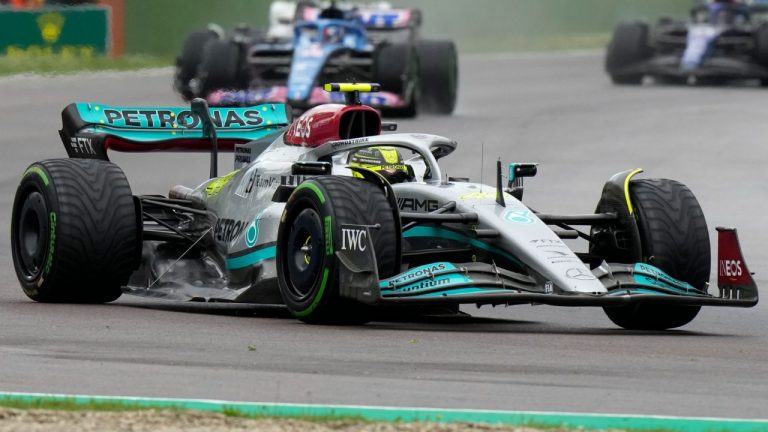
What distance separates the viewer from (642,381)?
27.5 feet

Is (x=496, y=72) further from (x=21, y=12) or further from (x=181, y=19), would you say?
(x=21, y=12)

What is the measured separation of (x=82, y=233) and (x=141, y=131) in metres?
2.01

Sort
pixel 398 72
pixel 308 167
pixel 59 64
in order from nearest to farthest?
pixel 308 167 < pixel 398 72 < pixel 59 64

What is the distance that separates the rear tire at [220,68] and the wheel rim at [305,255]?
1726cm

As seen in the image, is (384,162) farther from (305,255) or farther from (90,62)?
(90,62)

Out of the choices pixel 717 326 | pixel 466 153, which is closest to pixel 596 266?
pixel 717 326

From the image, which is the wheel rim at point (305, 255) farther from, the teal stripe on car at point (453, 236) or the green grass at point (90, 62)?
the green grass at point (90, 62)

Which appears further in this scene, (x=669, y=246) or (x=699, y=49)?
(x=699, y=49)

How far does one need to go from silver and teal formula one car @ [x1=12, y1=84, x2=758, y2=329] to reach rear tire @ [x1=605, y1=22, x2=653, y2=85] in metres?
24.2

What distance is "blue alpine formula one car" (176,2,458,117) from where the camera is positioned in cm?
2667

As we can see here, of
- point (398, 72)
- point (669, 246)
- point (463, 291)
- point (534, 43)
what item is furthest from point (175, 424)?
point (534, 43)

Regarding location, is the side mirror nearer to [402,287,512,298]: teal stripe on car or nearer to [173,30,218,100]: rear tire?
[402,287,512,298]: teal stripe on car

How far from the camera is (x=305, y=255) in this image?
10445 millimetres

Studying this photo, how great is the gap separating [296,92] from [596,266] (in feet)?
50.6
